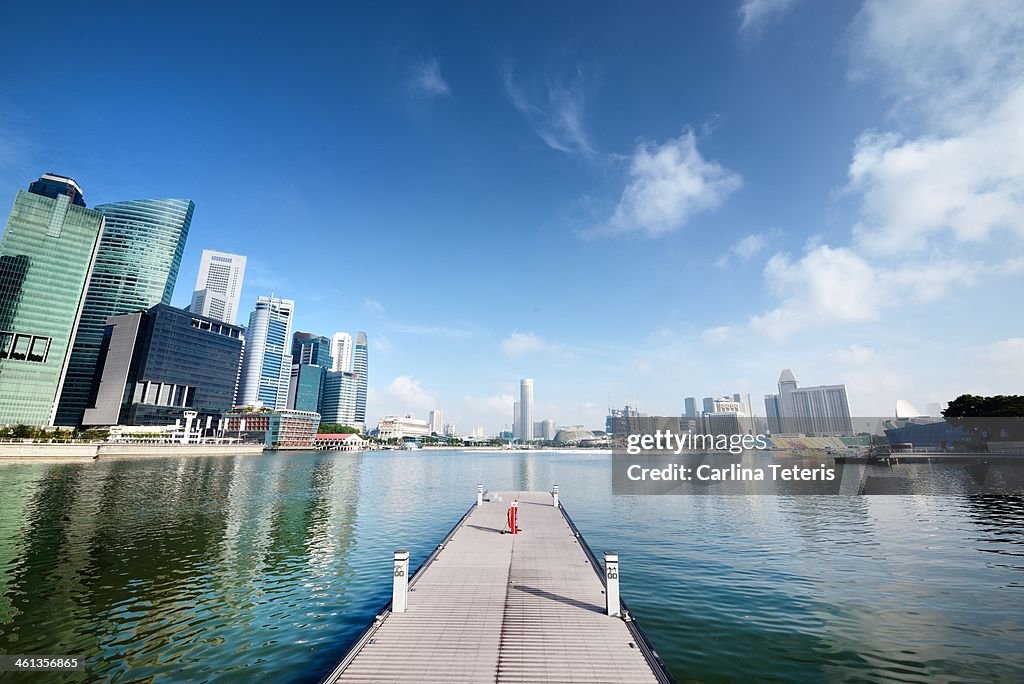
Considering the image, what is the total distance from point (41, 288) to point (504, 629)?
209398 mm

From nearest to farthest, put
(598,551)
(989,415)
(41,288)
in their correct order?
(598,551)
(989,415)
(41,288)

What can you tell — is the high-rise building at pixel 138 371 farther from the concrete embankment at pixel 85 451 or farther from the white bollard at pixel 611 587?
the white bollard at pixel 611 587

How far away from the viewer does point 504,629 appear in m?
13.2

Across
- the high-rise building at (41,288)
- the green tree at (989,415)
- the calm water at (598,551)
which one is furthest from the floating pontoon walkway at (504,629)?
the high-rise building at (41,288)

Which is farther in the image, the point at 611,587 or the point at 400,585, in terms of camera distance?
the point at 400,585

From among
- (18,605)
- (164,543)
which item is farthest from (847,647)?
(164,543)

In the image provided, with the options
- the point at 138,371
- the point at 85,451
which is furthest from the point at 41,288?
the point at 85,451

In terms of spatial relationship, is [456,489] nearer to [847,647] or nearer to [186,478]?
[186,478]

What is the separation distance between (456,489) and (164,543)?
4230cm

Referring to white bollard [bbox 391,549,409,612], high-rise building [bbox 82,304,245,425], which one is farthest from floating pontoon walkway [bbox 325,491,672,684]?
high-rise building [bbox 82,304,245,425]

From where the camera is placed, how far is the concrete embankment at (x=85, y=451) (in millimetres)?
88312

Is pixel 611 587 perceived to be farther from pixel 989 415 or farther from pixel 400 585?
pixel 989 415

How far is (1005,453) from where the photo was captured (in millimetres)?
122875

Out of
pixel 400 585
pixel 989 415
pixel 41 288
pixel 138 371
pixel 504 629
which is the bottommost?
pixel 504 629
